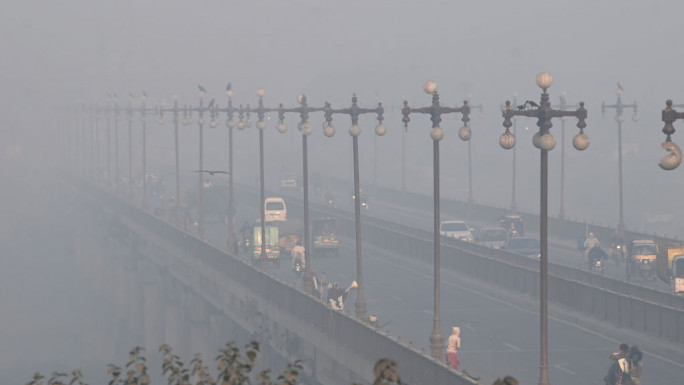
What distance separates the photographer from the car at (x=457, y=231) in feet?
239

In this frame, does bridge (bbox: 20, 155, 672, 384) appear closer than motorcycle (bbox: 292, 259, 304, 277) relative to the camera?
Yes

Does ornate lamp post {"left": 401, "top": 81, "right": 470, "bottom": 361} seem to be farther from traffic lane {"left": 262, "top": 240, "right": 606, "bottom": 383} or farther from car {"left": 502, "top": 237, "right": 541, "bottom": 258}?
car {"left": 502, "top": 237, "right": 541, "bottom": 258}

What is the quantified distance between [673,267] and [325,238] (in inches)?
1106

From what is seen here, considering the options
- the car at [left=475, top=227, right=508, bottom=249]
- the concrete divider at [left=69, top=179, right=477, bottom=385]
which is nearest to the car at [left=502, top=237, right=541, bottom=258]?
the car at [left=475, top=227, right=508, bottom=249]

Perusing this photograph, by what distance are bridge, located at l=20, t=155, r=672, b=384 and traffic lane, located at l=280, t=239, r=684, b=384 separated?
0.16ft

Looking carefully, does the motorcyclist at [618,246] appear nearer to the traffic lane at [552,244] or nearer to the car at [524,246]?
the traffic lane at [552,244]

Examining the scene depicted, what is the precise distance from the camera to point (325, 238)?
235ft

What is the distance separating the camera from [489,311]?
4850 cm

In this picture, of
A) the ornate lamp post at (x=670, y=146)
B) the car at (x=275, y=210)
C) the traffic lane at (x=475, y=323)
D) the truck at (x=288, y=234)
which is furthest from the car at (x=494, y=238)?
the ornate lamp post at (x=670, y=146)

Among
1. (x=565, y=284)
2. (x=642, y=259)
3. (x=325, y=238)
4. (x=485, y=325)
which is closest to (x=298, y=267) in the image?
(x=325, y=238)

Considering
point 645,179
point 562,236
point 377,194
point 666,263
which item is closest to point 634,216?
point 645,179

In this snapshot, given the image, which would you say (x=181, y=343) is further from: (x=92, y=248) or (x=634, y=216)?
(x=634, y=216)

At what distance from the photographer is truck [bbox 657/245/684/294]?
45938mm

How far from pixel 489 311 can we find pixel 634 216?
129 metres
